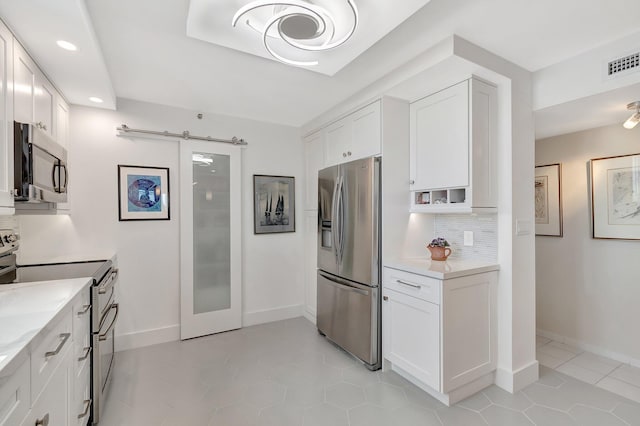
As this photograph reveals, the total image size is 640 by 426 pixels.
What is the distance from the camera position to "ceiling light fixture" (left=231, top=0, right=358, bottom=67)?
1.34 metres

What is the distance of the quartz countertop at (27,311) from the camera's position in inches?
36.0

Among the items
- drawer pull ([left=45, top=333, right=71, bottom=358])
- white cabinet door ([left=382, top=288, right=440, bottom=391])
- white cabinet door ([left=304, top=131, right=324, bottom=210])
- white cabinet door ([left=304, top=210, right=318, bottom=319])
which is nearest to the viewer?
drawer pull ([left=45, top=333, right=71, bottom=358])

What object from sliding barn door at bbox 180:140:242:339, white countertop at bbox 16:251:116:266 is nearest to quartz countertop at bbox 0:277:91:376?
white countertop at bbox 16:251:116:266

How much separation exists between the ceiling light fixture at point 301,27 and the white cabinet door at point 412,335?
1811 mm

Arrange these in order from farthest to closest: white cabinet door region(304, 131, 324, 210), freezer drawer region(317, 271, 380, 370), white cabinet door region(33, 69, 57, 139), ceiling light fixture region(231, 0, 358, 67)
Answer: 1. white cabinet door region(304, 131, 324, 210)
2. freezer drawer region(317, 271, 380, 370)
3. white cabinet door region(33, 69, 57, 139)
4. ceiling light fixture region(231, 0, 358, 67)

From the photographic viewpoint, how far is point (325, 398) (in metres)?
2.15

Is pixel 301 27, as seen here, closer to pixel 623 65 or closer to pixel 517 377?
pixel 623 65

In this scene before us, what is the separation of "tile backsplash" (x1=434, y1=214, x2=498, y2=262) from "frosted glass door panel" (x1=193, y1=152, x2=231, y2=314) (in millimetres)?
2334

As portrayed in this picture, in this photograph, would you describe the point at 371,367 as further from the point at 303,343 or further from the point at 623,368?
the point at 623,368

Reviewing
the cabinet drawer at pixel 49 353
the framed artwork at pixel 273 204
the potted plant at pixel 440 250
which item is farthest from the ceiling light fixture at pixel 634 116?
the cabinet drawer at pixel 49 353

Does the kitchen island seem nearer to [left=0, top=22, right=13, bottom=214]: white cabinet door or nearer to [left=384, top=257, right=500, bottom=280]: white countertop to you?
Result: [left=0, top=22, right=13, bottom=214]: white cabinet door

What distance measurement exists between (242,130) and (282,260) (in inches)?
66.5

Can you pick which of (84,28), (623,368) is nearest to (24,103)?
(84,28)

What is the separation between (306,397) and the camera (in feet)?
7.10
